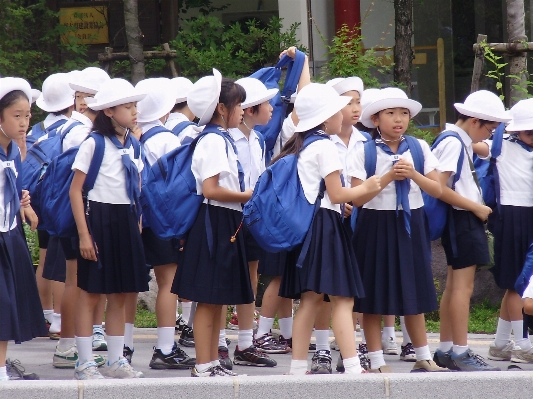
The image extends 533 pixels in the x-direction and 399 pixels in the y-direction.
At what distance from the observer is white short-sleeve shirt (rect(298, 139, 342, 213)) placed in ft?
16.9

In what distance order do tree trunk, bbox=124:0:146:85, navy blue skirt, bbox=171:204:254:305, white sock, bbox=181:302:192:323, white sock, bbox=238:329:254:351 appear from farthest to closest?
tree trunk, bbox=124:0:146:85 < white sock, bbox=181:302:192:323 < white sock, bbox=238:329:254:351 < navy blue skirt, bbox=171:204:254:305

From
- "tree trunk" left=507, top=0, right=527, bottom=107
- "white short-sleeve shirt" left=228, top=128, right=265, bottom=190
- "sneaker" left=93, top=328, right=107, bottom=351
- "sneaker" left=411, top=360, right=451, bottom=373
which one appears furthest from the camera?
"tree trunk" left=507, top=0, right=527, bottom=107

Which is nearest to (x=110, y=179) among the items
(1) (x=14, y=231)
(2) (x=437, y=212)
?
(1) (x=14, y=231)

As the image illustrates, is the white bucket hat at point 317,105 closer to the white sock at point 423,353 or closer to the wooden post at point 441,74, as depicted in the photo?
the white sock at point 423,353

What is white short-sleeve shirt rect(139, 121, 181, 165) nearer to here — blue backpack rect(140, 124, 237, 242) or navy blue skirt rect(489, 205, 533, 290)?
blue backpack rect(140, 124, 237, 242)

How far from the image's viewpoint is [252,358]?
6.26 meters

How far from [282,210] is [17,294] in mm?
1613

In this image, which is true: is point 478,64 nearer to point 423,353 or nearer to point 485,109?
point 485,109

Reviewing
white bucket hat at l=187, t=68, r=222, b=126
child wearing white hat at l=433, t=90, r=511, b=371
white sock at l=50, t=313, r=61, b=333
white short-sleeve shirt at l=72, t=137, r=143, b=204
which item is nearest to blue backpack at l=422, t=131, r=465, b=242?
child wearing white hat at l=433, t=90, r=511, b=371

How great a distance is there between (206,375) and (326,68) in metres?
5.34

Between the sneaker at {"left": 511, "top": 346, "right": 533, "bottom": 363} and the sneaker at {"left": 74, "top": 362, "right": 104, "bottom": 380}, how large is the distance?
2892 millimetres

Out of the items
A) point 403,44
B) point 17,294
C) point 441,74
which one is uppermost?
point 403,44

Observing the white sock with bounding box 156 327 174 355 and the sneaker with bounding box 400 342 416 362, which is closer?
the white sock with bounding box 156 327 174 355

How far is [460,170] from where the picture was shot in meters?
5.92
